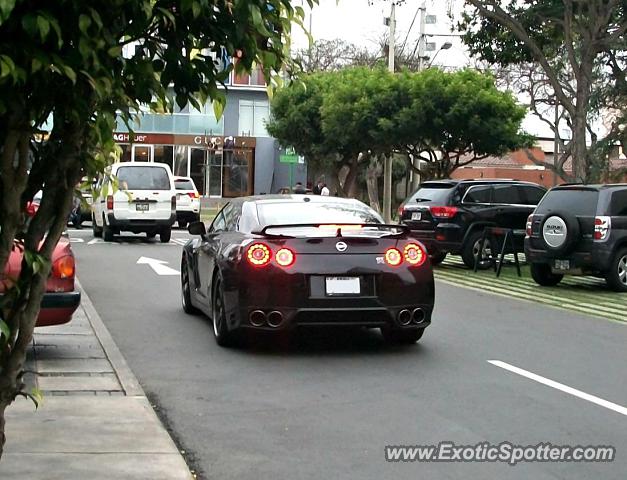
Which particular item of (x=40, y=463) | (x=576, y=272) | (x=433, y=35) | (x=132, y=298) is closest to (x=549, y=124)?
(x=433, y=35)

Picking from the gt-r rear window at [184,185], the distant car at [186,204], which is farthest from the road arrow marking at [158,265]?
the gt-r rear window at [184,185]

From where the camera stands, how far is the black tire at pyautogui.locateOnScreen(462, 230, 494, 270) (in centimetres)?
2056

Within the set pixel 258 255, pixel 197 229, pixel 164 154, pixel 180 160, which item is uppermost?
pixel 164 154

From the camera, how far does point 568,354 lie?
1022 centimetres

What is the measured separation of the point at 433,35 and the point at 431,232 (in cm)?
1858

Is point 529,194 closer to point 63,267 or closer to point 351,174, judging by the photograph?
point 63,267

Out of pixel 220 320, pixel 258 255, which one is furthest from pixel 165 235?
pixel 258 255

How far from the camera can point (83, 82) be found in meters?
3.83

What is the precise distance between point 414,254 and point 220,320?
2.03m

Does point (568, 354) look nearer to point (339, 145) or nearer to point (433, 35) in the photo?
point (433, 35)

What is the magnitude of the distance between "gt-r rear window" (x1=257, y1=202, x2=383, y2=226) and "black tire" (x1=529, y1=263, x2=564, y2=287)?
7795mm

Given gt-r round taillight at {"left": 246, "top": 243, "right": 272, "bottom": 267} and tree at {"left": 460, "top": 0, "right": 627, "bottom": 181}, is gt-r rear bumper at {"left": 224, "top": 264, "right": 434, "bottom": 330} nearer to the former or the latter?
gt-r round taillight at {"left": 246, "top": 243, "right": 272, "bottom": 267}

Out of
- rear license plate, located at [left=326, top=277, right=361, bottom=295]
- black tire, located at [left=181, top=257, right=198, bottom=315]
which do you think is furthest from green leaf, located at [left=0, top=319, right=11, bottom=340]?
black tire, located at [left=181, top=257, right=198, bottom=315]

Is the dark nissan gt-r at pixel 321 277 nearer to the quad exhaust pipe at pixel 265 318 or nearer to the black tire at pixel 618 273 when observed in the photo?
the quad exhaust pipe at pixel 265 318
